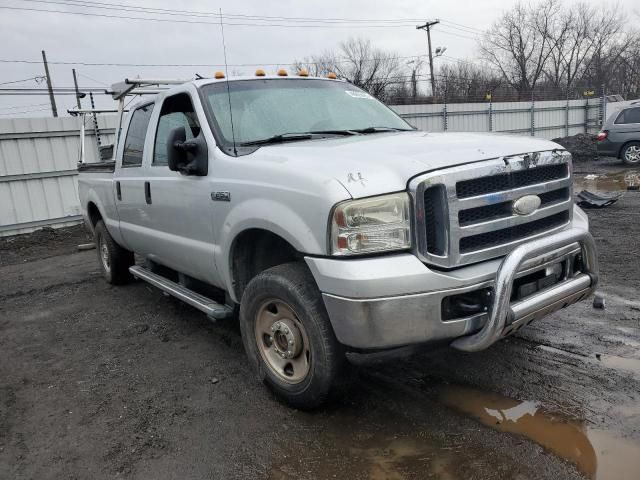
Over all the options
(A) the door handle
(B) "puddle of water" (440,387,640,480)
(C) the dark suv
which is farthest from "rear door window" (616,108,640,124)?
(A) the door handle

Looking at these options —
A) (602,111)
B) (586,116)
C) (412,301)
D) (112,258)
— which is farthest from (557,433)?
(602,111)

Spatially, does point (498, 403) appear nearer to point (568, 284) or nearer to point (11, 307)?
point (568, 284)

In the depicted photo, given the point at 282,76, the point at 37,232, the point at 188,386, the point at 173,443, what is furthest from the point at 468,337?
the point at 37,232

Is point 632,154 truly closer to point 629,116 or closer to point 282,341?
point 629,116

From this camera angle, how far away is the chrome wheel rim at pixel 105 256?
651 centimetres

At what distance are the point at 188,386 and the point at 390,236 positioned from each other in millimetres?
1972

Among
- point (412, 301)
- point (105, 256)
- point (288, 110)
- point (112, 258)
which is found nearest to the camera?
point (412, 301)

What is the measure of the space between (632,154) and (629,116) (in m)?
1.16

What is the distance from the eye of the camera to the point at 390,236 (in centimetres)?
259

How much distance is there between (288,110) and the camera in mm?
3908


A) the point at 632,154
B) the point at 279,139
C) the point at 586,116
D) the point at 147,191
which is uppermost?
the point at 279,139

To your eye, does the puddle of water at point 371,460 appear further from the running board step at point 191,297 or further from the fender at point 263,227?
the running board step at point 191,297

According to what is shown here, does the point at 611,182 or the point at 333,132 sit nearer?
the point at 333,132

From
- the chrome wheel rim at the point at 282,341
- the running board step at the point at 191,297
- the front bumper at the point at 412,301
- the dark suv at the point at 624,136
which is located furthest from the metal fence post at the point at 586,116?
the chrome wheel rim at the point at 282,341
